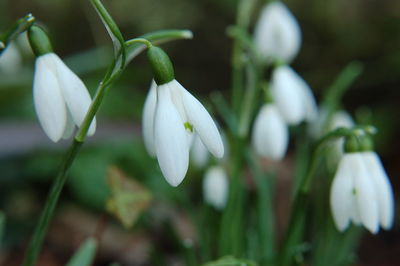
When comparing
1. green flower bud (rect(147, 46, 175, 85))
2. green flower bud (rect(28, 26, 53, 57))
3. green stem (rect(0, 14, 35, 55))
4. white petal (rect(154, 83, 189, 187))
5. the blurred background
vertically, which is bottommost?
the blurred background

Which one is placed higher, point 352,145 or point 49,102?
point 49,102

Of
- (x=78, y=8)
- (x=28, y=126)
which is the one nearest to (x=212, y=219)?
(x=28, y=126)

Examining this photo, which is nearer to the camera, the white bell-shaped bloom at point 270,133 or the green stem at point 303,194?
the green stem at point 303,194

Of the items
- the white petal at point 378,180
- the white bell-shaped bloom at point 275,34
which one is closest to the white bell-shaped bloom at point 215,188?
the white bell-shaped bloom at point 275,34

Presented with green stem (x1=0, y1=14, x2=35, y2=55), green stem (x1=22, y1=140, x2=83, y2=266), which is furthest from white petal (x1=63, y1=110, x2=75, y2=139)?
green stem (x1=0, y1=14, x2=35, y2=55)

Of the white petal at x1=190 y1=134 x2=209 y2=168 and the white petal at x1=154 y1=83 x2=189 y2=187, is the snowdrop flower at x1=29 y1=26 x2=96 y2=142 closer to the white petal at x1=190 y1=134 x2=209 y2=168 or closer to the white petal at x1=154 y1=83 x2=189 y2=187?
the white petal at x1=154 y1=83 x2=189 y2=187

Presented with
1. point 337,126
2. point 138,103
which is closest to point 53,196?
point 337,126

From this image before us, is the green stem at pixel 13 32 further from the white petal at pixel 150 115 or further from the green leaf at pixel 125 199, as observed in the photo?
the green leaf at pixel 125 199

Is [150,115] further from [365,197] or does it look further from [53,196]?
[365,197]
